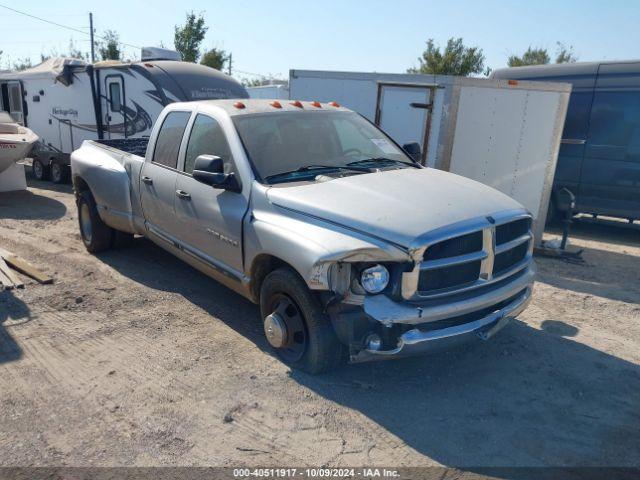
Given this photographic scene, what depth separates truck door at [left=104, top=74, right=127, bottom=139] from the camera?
11398 mm

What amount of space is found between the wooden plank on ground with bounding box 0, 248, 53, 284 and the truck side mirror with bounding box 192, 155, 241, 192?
2.79 meters

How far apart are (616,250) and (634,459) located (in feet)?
19.0

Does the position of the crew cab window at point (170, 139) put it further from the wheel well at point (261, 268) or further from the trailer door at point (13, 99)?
the trailer door at point (13, 99)

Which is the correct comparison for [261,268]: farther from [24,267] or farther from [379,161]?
[24,267]

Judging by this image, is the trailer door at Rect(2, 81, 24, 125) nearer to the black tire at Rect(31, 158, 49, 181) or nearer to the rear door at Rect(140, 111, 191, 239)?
the black tire at Rect(31, 158, 49, 181)

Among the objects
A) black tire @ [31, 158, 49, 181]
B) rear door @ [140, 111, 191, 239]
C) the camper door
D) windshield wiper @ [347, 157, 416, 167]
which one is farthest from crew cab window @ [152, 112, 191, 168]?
the camper door

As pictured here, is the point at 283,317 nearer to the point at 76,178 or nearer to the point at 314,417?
the point at 314,417

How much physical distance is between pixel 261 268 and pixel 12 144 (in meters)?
8.91

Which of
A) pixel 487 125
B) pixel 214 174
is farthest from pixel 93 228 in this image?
pixel 487 125

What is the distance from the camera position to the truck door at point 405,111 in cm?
751

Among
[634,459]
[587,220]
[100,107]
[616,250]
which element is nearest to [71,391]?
[634,459]

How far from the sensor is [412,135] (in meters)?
7.73

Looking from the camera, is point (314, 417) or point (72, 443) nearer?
point (72, 443)

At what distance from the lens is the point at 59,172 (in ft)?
43.7
